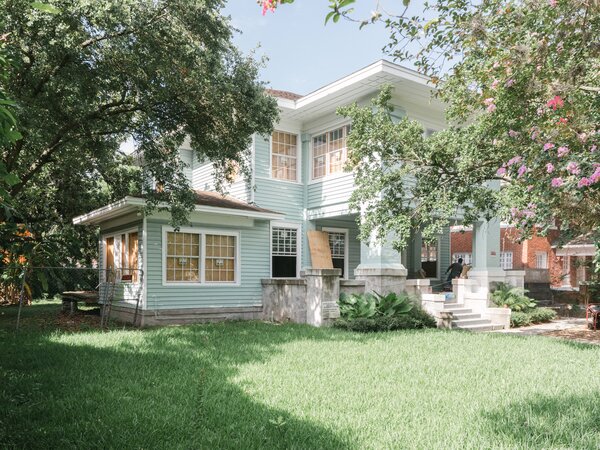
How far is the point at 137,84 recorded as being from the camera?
961cm

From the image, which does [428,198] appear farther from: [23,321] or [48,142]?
[23,321]

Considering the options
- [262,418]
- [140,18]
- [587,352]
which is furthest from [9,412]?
[587,352]

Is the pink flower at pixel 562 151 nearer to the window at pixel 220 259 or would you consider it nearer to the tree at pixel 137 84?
the tree at pixel 137 84

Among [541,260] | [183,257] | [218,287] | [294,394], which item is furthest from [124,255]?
[541,260]

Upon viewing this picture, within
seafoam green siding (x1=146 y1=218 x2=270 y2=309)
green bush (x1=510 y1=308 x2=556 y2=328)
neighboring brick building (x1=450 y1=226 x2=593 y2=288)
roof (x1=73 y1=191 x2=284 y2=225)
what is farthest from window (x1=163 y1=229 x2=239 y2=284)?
neighboring brick building (x1=450 y1=226 x2=593 y2=288)

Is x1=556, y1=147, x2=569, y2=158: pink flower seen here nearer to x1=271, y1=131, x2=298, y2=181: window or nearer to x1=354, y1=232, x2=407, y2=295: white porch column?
x1=354, y1=232, x2=407, y2=295: white porch column

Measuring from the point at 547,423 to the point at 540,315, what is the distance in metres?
12.1

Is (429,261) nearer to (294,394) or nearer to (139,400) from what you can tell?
(294,394)

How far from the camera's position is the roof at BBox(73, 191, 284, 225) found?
1236cm

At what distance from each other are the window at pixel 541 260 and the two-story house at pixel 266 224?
13.8 meters

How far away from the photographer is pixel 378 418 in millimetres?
4461

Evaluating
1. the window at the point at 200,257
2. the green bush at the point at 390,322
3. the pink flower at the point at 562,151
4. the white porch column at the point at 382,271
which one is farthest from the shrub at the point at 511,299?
the pink flower at the point at 562,151

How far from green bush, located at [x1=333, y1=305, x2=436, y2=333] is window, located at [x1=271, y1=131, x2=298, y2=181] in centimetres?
682

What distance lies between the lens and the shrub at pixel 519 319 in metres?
14.1
